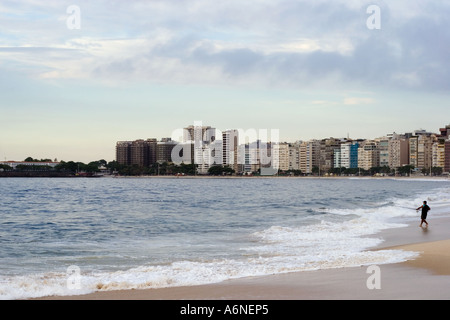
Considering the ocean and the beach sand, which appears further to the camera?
the ocean

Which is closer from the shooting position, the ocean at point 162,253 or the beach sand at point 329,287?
the beach sand at point 329,287

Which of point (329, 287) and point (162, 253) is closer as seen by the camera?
point (329, 287)

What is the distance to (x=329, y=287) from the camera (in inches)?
367

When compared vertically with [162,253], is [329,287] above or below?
above

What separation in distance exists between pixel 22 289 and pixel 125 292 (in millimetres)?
1761

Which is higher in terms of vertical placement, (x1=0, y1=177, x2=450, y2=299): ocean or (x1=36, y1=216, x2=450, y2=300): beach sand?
(x1=36, y1=216, x2=450, y2=300): beach sand

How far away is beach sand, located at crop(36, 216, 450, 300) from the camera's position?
862cm

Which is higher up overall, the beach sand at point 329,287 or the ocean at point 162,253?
the beach sand at point 329,287

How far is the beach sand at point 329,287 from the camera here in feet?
28.3
